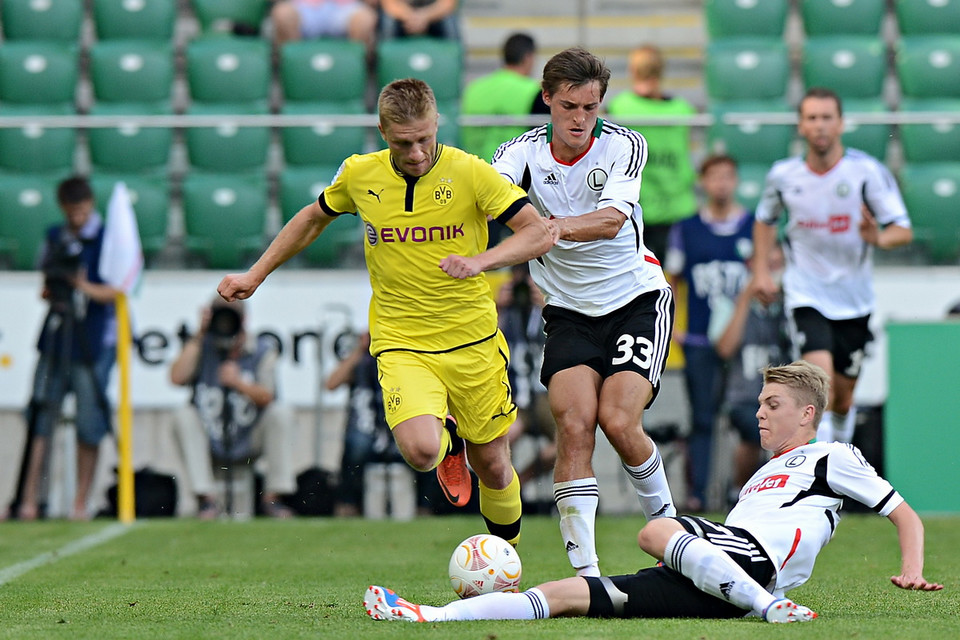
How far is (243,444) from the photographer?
32.9ft

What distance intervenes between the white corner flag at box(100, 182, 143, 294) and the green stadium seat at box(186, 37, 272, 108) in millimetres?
2962

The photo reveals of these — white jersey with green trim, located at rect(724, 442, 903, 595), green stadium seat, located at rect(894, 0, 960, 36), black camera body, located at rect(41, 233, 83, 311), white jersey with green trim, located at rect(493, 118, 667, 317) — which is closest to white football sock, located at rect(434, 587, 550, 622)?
white jersey with green trim, located at rect(724, 442, 903, 595)

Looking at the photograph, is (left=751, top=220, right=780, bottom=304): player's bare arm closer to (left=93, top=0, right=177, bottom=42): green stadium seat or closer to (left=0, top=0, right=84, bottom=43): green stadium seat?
(left=93, top=0, right=177, bottom=42): green stadium seat

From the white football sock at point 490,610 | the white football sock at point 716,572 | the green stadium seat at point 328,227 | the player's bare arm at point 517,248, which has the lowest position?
the white football sock at point 490,610

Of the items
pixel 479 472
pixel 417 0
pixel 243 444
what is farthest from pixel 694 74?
pixel 479 472

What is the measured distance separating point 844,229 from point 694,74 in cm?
588

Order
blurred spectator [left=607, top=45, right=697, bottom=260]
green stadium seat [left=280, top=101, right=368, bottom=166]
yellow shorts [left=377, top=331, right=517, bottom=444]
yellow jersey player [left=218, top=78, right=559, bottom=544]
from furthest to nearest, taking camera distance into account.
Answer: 1. green stadium seat [left=280, top=101, right=368, bottom=166]
2. blurred spectator [left=607, top=45, right=697, bottom=260]
3. yellow shorts [left=377, top=331, right=517, bottom=444]
4. yellow jersey player [left=218, top=78, right=559, bottom=544]

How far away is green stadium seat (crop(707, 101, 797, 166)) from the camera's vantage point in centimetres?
1067

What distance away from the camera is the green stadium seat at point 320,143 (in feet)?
35.4

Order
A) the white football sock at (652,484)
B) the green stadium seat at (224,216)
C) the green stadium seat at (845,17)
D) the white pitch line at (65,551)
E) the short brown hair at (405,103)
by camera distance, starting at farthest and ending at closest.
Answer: the green stadium seat at (845,17), the green stadium seat at (224,216), the white pitch line at (65,551), the white football sock at (652,484), the short brown hair at (405,103)

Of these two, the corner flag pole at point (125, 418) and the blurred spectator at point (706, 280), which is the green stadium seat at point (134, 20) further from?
the blurred spectator at point (706, 280)

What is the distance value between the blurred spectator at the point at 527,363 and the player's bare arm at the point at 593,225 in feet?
13.4

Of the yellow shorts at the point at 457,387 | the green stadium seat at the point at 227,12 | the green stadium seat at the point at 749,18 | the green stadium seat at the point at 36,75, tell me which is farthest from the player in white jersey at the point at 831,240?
the green stadium seat at the point at 36,75

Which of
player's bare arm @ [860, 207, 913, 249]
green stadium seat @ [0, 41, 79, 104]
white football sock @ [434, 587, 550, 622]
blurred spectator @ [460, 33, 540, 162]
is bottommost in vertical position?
white football sock @ [434, 587, 550, 622]
